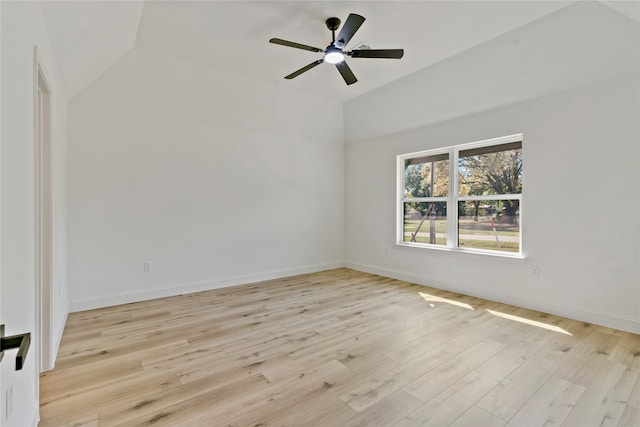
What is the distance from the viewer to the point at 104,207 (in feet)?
12.3

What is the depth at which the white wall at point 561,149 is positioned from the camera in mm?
2967

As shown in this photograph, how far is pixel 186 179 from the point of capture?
4.32 metres

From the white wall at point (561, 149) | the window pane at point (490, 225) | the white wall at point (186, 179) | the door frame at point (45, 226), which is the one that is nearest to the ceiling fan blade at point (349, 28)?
the white wall at point (561, 149)

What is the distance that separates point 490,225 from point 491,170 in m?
0.74

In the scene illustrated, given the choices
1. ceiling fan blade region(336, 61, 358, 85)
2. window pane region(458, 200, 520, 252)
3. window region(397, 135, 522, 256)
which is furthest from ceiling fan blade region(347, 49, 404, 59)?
window pane region(458, 200, 520, 252)

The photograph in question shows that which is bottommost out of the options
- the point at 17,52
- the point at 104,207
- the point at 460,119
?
the point at 104,207

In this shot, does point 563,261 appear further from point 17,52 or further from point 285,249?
point 17,52

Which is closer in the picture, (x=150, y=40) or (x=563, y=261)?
(x=150, y=40)

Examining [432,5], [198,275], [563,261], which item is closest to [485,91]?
[432,5]

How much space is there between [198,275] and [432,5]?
4.20 meters

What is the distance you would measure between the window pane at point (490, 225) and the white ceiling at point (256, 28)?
201 centimetres

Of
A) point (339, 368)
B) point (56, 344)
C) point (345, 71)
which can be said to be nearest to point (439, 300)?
point (339, 368)

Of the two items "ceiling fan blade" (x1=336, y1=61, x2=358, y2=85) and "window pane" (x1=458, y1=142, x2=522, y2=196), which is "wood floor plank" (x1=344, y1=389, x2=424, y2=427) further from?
"window pane" (x1=458, y1=142, x2=522, y2=196)

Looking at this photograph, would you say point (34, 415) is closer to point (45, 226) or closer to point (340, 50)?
point (45, 226)
